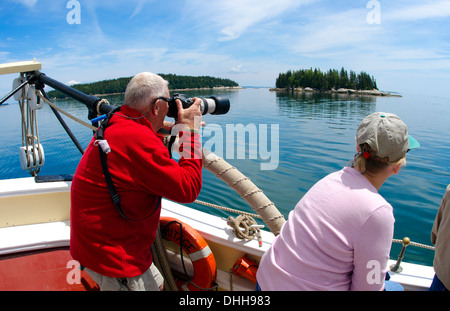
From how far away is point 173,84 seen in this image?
84.3 meters

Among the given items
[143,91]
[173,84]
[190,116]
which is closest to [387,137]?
[190,116]

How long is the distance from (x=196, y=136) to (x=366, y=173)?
2.56 ft

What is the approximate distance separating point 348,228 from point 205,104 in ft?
3.26

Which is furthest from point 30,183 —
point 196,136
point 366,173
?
point 366,173

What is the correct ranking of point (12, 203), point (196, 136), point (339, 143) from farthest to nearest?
point (339, 143) < point (12, 203) < point (196, 136)

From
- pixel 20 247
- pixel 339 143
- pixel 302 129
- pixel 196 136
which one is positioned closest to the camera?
pixel 196 136

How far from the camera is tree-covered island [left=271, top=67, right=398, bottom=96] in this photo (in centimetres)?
9856

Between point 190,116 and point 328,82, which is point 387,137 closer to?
point 190,116

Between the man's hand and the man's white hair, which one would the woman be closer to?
the man's hand

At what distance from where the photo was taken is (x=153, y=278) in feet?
4.96

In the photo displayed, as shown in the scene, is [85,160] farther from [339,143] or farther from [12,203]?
[339,143]

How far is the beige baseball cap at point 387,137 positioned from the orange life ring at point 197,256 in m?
1.26

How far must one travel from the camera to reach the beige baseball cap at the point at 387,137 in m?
1.10

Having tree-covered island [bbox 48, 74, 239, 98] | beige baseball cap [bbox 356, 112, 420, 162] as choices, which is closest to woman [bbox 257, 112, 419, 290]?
beige baseball cap [bbox 356, 112, 420, 162]
